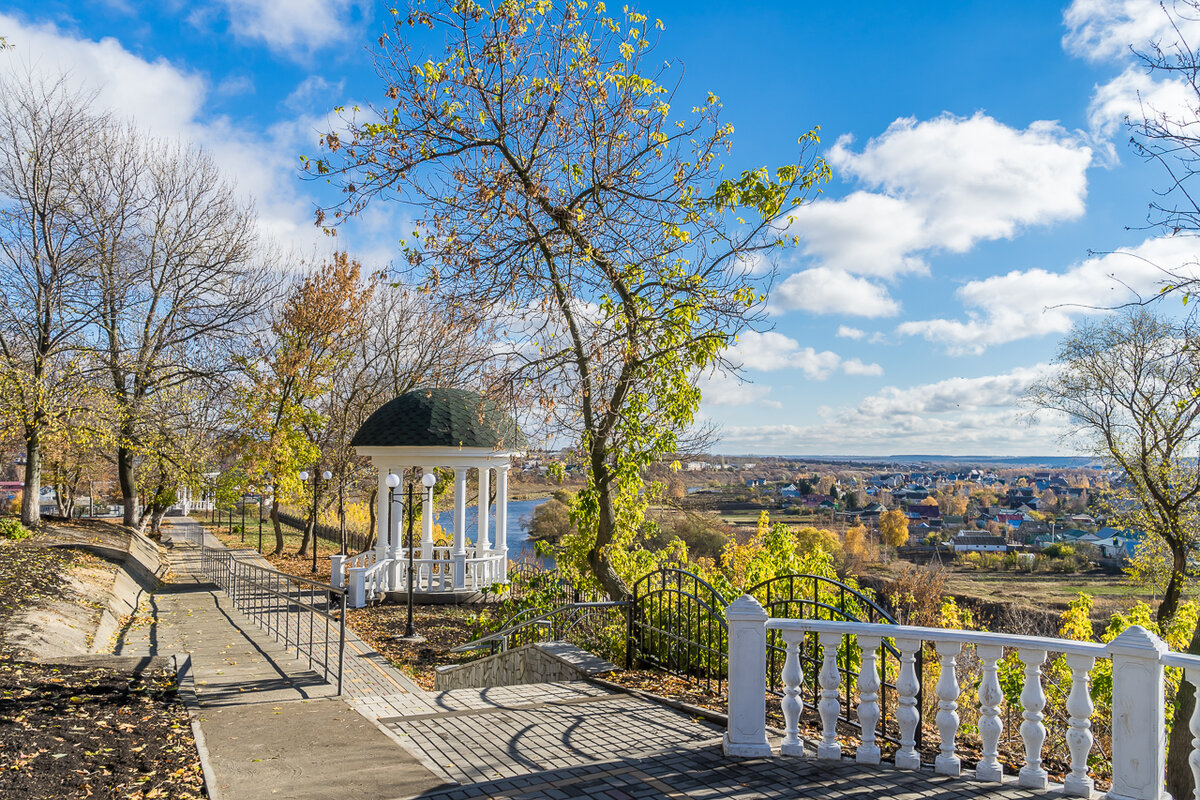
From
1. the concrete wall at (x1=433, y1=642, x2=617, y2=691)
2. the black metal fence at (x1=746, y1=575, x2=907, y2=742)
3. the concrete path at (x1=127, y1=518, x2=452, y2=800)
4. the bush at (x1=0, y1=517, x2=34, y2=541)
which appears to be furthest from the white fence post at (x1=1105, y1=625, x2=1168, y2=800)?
the bush at (x1=0, y1=517, x2=34, y2=541)

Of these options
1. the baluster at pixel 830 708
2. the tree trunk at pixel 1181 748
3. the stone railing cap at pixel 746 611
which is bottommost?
the tree trunk at pixel 1181 748

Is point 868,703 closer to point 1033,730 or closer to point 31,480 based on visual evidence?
point 1033,730

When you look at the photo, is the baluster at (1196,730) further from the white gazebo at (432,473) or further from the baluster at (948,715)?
A: the white gazebo at (432,473)

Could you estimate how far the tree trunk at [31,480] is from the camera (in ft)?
58.1

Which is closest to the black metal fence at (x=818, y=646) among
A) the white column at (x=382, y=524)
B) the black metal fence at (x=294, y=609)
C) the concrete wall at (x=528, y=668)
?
the concrete wall at (x=528, y=668)

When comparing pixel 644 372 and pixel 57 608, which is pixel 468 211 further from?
pixel 57 608

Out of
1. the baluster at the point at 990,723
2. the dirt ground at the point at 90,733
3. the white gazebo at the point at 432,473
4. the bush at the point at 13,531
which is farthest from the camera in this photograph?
the white gazebo at the point at 432,473

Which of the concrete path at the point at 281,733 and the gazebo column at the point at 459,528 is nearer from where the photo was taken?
the concrete path at the point at 281,733

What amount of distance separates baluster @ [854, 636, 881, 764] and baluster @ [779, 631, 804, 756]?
37cm

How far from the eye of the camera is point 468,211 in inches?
325

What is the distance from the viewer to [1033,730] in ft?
13.9

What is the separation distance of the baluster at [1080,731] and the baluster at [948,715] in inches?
22.6

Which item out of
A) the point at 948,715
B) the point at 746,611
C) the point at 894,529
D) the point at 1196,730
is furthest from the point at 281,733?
the point at 894,529

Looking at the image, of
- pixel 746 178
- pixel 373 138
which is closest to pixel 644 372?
pixel 746 178
